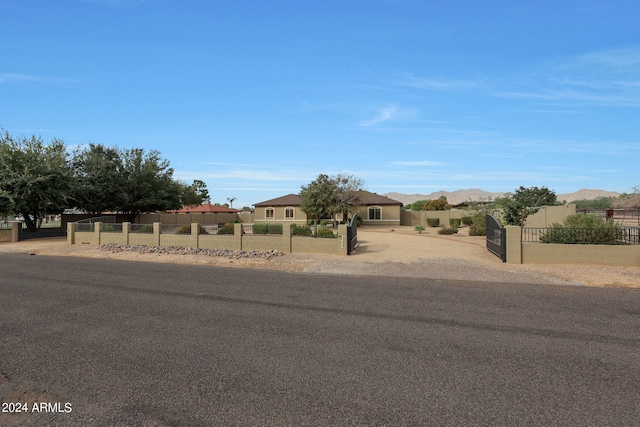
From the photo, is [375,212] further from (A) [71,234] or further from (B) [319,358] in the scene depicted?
(B) [319,358]

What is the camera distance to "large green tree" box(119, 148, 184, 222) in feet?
123

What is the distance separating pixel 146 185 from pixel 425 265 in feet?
102

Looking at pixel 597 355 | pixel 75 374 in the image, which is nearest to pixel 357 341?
pixel 597 355

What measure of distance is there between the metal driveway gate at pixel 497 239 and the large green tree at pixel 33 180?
3061cm

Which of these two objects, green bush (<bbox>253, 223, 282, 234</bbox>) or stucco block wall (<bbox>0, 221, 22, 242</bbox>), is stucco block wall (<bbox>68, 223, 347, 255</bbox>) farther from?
stucco block wall (<bbox>0, 221, 22, 242</bbox>)

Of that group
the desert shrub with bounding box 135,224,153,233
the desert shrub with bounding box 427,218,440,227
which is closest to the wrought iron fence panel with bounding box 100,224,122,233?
the desert shrub with bounding box 135,224,153,233

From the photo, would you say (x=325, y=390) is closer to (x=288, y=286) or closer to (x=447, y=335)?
(x=447, y=335)

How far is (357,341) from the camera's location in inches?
253

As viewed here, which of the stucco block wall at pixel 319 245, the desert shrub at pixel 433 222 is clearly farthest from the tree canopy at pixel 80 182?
the desert shrub at pixel 433 222

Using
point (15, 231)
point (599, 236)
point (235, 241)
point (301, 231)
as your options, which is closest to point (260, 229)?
point (235, 241)

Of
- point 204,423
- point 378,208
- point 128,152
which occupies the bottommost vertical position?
point 204,423

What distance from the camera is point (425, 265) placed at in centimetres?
1585

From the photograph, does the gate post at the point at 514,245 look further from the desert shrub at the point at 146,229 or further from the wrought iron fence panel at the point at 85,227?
the wrought iron fence panel at the point at 85,227

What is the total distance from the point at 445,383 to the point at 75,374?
4864 mm
